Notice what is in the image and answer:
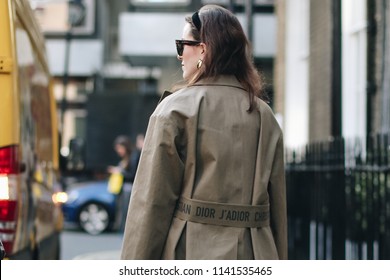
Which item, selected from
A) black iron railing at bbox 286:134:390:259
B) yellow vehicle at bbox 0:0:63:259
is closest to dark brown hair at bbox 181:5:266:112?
yellow vehicle at bbox 0:0:63:259

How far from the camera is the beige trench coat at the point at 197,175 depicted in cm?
352


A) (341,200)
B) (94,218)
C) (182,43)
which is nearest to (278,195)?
(182,43)

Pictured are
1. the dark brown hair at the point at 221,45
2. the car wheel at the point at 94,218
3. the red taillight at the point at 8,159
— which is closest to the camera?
the dark brown hair at the point at 221,45

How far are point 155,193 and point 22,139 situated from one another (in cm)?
275

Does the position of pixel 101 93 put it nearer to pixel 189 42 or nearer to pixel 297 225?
pixel 297 225

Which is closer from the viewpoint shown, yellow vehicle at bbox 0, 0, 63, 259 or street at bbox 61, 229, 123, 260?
yellow vehicle at bbox 0, 0, 63, 259

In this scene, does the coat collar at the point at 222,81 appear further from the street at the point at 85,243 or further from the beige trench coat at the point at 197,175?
the street at the point at 85,243

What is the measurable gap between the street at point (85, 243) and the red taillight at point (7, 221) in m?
6.50

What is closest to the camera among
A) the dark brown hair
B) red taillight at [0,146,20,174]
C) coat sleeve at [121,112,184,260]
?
coat sleeve at [121,112,184,260]

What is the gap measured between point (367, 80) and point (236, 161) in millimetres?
9063

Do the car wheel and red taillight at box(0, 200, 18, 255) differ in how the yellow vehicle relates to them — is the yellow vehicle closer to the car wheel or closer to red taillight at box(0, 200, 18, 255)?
red taillight at box(0, 200, 18, 255)

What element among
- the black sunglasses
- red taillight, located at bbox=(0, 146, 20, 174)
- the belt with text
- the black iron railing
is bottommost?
the black iron railing

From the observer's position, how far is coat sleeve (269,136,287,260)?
3783 millimetres

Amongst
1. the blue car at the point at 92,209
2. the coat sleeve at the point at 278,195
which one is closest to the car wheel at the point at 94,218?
the blue car at the point at 92,209
